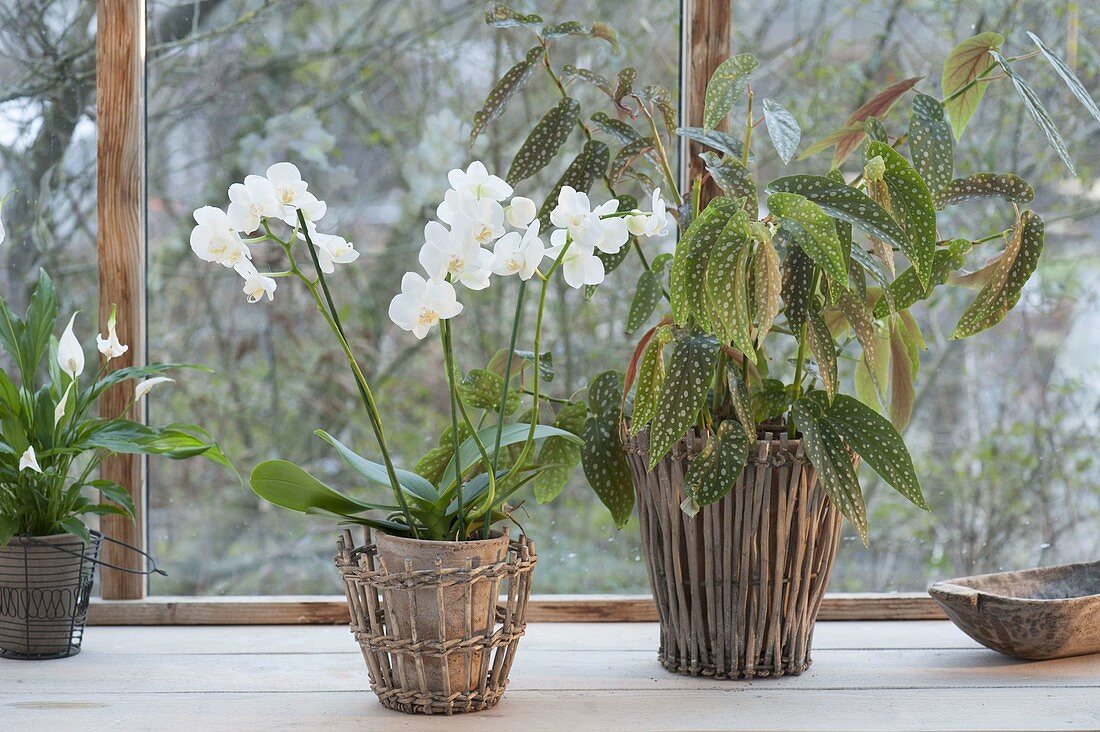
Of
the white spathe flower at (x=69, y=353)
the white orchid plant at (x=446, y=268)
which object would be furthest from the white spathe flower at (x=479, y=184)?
the white spathe flower at (x=69, y=353)

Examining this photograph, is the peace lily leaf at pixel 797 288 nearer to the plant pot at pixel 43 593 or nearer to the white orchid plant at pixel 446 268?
the white orchid plant at pixel 446 268

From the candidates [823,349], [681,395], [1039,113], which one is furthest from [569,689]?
[1039,113]

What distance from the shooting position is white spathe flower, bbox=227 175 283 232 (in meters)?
1.02

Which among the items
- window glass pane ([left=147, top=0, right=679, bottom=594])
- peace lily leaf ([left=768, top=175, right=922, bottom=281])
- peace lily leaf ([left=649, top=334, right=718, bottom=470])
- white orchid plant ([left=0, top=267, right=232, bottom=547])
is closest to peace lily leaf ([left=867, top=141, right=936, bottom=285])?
peace lily leaf ([left=768, top=175, right=922, bottom=281])

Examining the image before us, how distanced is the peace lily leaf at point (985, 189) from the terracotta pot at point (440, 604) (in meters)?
0.64

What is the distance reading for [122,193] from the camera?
4.74ft

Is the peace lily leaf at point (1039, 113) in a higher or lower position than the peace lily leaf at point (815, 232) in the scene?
higher

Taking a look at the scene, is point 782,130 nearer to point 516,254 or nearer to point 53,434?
point 516,254

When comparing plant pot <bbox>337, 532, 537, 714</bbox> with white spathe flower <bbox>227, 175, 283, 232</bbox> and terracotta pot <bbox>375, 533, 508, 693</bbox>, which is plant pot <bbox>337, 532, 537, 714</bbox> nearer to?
terracotta pot <bbox>375, 533, 508, 693</bbox>

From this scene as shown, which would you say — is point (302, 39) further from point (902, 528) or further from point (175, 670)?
point (902, 528)

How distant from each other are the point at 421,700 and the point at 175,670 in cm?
38

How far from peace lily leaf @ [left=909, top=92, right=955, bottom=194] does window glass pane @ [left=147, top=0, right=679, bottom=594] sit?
49 cm

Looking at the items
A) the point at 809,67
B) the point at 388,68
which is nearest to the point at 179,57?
the point at 388,68

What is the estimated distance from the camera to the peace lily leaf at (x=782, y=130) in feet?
3.47
